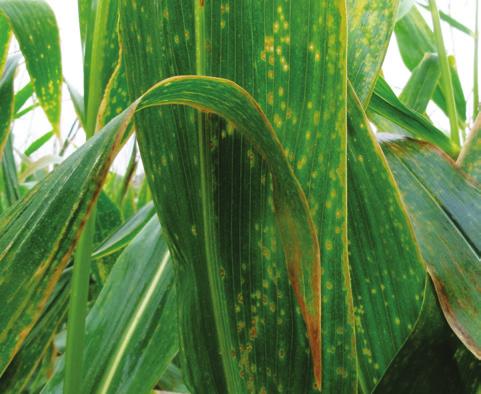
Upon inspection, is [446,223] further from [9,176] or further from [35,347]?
[9,176]

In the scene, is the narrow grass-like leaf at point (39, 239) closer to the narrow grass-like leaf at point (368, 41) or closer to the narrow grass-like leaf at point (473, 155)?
the narrow grass-like leaf at point (368, 41)

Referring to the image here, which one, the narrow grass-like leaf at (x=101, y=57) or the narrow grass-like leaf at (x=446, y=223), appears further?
the narrow grass-like leaf at (x=101, y=57)

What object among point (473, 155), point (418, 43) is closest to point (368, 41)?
point (473, 155)

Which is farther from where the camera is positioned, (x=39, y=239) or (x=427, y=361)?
(x=427, y=361)

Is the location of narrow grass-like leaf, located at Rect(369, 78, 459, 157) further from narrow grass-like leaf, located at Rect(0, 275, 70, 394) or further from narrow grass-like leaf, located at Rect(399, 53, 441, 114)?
narrow grass-like leaf, located at Rect(0, 275, 70, 394)

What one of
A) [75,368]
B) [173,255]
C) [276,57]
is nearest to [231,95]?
[276,57]

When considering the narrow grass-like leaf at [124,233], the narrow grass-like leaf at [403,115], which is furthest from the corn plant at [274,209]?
the narrow grass-like leaf at [124,233]

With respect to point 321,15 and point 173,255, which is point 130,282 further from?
point 321,15

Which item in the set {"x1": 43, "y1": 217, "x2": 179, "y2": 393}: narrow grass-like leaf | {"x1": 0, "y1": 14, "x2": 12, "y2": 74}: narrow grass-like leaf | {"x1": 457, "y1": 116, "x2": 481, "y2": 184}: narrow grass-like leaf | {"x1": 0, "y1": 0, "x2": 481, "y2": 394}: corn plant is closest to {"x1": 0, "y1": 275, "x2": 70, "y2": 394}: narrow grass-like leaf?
{"x1": 43, "y1": 217, "x2": 179, "y2": 393}: narrow grass-like leaf
